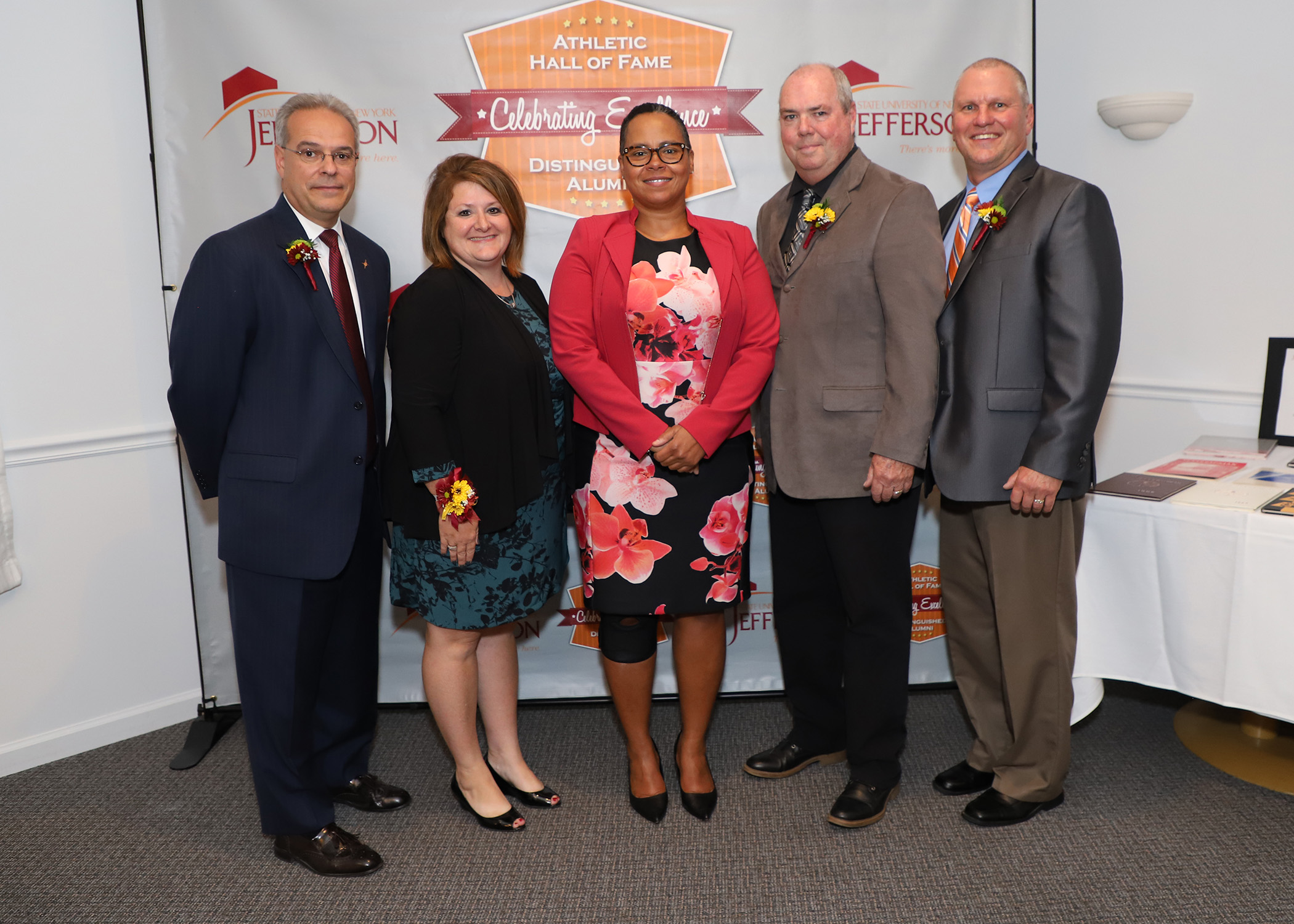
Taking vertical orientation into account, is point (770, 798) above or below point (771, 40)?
below

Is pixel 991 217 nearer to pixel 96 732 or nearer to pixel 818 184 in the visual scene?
pixel 818 184

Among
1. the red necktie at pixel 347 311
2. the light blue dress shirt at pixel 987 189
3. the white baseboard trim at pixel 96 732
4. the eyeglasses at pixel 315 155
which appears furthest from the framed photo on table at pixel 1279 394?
the white baseboard trim at pixel 96 732

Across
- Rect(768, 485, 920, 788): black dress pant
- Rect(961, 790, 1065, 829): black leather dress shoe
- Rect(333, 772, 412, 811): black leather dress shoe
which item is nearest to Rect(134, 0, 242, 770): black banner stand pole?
Rect(333, 772, 412, 811): black leather dress shoe

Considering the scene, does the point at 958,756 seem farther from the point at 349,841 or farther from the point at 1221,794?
the point at 349,841

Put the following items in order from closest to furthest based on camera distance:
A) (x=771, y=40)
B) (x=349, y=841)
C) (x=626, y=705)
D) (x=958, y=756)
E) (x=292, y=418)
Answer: (x=292, y=418)
(x=349, y=841)
(x=626, y=705)
(x=958, y=756)
(x=771, y=40)

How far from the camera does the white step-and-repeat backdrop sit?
278 centimetres

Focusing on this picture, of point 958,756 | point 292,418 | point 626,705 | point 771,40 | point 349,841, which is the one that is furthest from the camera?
point 771,40

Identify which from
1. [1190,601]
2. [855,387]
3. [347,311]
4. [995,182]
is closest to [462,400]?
[347,311]

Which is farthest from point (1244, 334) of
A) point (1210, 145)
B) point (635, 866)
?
point (635, 866)

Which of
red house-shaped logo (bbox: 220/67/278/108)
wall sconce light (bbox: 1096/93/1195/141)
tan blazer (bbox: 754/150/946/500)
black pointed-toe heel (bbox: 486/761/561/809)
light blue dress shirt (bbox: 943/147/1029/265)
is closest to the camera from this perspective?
tan blazer (bbox: 754/150/946/500)

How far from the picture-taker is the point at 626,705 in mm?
2387

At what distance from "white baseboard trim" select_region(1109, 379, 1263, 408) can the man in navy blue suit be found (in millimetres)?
2613

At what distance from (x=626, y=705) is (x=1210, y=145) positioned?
8.66 feet

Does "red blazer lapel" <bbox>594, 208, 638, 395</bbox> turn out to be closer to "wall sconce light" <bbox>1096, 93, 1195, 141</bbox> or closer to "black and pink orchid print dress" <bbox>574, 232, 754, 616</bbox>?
"black and pink orchid print dress" <bbox>574, 232, 754, 616</bbox>
